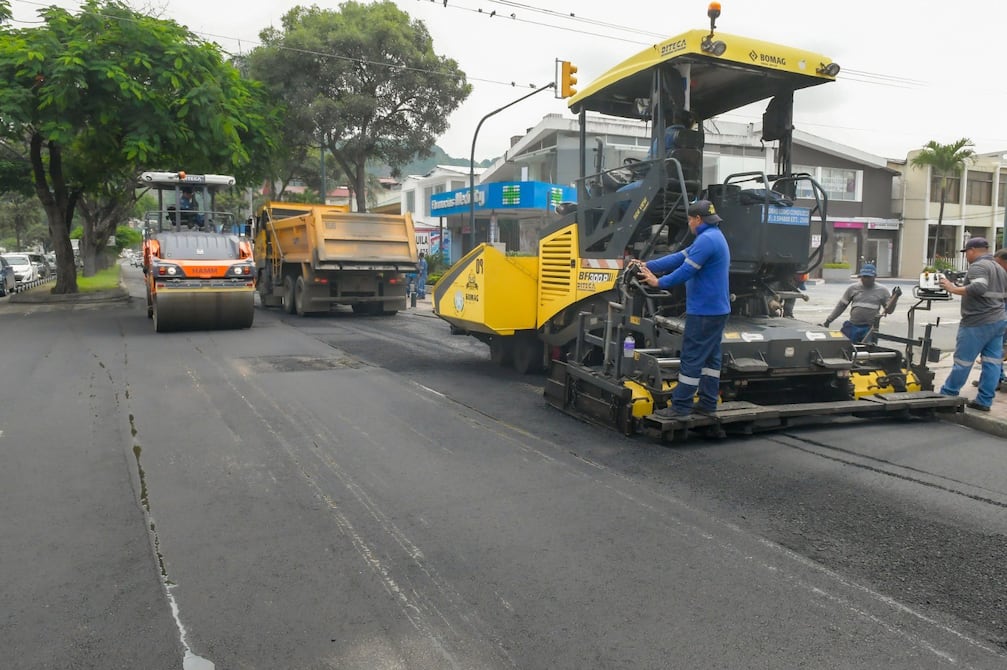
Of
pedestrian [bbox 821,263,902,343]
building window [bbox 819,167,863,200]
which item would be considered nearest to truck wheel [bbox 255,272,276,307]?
pedestrian [bbox 821,263,902,343]

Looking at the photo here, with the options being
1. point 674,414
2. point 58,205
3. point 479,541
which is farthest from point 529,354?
point 58,205

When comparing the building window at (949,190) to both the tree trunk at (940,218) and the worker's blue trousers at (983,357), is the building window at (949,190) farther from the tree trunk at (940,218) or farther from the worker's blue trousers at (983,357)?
the worker's blue trousers at (983,357)

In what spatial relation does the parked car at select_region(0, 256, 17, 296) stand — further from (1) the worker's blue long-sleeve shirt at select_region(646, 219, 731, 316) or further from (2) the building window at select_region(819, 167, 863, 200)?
(2) the building window at select_region(819, 167, 863, 200)

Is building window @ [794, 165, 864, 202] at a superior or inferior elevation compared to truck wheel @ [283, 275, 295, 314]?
superior

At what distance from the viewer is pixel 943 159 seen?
127 ft

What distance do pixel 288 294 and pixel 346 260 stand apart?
272 cm

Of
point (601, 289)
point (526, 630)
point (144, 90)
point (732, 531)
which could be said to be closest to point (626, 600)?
point (526, 630)

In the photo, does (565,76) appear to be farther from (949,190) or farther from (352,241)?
(949,190)

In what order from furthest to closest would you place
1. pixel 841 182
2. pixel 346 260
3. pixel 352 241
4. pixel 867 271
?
pixel 841 182 < pixel 352 241 < pixel 346 260 < pixel 867 271

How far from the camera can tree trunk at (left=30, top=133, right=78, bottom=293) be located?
2102cm

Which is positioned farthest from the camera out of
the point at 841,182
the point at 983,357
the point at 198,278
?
the point at 841,182

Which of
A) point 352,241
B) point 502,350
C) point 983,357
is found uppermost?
point 352,241

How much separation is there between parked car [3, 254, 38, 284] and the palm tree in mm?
39953

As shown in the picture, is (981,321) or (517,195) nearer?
(981,321)
